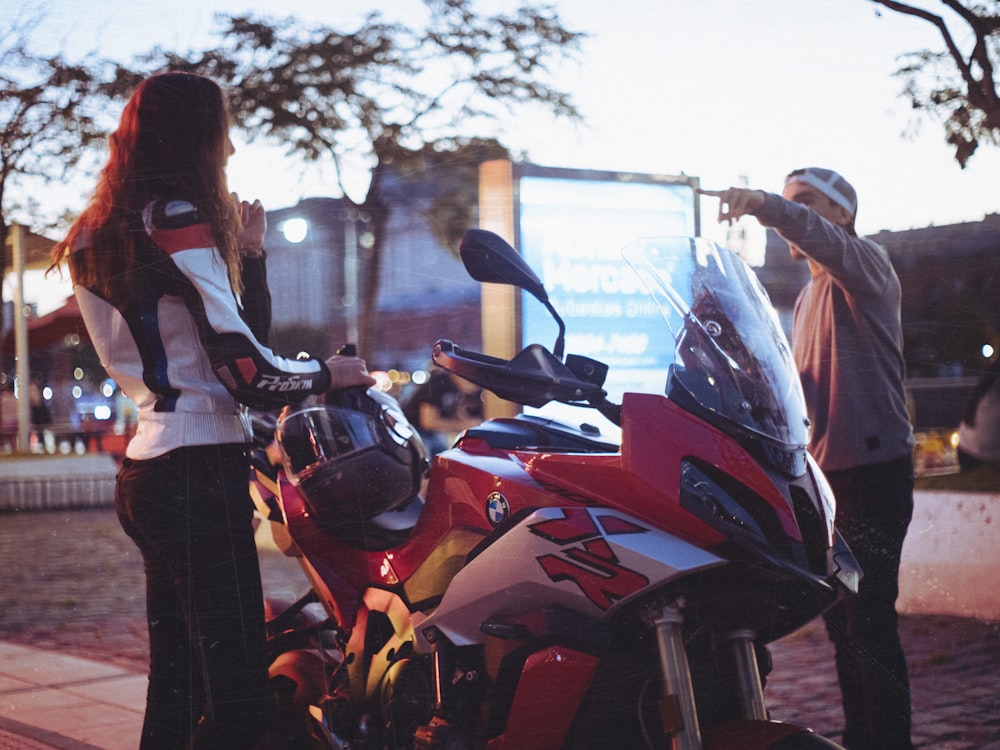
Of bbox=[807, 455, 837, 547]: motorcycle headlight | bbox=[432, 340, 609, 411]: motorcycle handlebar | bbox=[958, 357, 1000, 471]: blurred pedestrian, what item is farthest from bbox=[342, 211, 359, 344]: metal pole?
bbox=[958, 357, 1000, 471]: blurred pedestrian

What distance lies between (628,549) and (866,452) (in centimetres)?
147

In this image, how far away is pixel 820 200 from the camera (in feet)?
10.9

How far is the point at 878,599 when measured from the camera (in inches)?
124

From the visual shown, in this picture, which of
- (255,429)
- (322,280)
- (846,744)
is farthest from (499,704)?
(322,280)

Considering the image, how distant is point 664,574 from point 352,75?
1.99 meters

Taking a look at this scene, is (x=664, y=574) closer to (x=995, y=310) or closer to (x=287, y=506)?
(x=287, y=506)

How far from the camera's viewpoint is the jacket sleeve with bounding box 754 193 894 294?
2.91 meters

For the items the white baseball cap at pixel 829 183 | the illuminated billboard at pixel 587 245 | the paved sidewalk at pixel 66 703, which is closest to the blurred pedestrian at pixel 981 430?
the illuminated billboard at pixel 587 245

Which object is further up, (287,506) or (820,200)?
(820,200)

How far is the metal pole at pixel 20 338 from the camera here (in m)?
3.51

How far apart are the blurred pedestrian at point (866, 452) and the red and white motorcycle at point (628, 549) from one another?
993mm

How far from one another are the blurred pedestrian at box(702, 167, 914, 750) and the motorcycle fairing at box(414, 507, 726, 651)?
1.36m

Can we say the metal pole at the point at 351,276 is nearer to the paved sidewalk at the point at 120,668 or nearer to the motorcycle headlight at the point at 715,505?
the paved sidewalk at the point at 120,668

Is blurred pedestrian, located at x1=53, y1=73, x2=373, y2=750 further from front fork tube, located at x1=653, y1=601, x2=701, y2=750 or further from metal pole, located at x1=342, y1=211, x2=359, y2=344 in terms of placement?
metal pole, located at x1=342, y1=211, x2=359, y2=344
